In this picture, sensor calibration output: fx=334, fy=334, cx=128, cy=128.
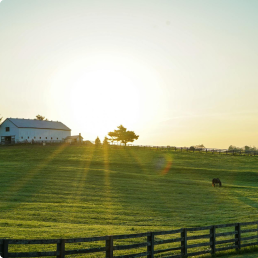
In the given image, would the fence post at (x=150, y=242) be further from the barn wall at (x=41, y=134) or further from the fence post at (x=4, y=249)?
the barn wall at (x=41, y=134)

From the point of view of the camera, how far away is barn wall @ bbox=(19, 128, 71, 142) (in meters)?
117

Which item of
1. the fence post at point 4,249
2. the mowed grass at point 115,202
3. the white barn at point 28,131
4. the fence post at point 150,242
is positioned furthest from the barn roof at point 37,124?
the fence post at point 4,249

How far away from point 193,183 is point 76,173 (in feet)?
60.5

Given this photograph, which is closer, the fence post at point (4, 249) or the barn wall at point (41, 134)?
the fence post at point (4, 249)

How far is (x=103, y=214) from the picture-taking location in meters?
26.3

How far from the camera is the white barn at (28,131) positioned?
11575 cm

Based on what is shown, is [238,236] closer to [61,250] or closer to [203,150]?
[61,250]

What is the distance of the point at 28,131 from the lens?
118812mm

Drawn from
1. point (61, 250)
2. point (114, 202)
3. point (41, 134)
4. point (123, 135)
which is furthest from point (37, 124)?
point (61, 250)

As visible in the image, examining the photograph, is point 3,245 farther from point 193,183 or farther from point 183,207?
point 193,183

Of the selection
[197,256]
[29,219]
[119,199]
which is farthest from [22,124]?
[197,256]

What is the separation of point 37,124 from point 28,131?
6.05m

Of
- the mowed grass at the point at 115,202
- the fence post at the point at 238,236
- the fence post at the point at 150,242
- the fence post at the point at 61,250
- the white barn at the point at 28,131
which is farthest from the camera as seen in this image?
the white barn at the point at 28,131

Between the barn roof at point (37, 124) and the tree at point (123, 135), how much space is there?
2259 centimetres
